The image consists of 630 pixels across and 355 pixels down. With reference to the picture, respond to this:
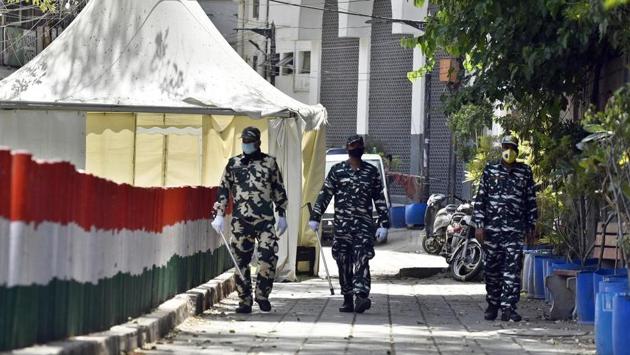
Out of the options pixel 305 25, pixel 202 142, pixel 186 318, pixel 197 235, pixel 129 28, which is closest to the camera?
pixel 186 318

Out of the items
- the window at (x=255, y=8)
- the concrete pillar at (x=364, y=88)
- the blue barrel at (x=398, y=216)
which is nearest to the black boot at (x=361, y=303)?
the blue barrel at (x=398, y=216)

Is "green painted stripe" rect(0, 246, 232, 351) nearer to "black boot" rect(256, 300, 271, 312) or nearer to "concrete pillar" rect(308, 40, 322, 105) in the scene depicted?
"black boot" rect(256, 300, 271, 312)

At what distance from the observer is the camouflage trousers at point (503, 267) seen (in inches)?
561

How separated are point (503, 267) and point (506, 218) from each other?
0.56m

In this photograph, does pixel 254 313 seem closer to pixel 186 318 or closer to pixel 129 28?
pixel 186 318

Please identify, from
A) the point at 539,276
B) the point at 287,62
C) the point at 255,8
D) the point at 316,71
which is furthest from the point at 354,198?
the point at 255,8

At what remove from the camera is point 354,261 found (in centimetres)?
1488

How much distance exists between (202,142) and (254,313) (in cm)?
641

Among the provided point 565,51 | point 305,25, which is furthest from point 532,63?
point 305,25

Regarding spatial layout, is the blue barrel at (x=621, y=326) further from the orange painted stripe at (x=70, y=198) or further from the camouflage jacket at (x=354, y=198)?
the camouflage jacket at (x=354, y=198)

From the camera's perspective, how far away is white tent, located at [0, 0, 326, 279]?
17.7m

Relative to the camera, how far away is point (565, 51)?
51.4ft

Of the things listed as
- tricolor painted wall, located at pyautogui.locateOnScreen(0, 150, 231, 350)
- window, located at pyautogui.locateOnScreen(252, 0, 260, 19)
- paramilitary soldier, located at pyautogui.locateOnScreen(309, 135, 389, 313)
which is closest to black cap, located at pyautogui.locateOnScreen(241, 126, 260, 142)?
paramilitary soldier, located at pyautogui.locateOnScreen(309, 135, 389, 313)

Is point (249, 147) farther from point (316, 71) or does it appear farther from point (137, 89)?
point (316, 71)
